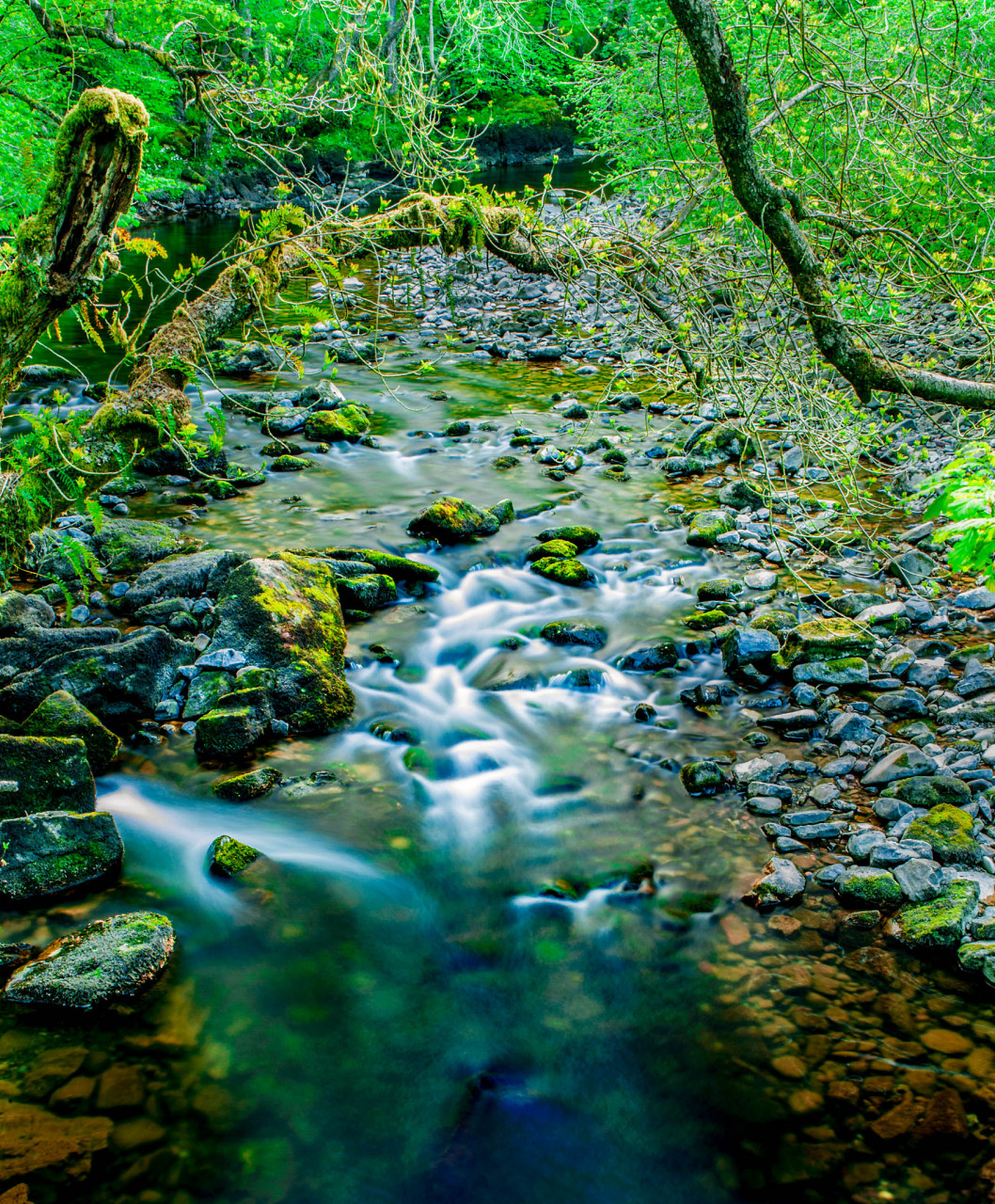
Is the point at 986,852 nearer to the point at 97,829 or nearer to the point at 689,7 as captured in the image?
the point at 97,829

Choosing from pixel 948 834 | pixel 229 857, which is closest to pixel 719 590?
pixel 948 834

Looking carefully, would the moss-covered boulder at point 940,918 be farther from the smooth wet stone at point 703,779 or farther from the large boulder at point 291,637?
the large boulder at point 291,637

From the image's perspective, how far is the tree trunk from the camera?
4152mm

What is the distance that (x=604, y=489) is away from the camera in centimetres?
866

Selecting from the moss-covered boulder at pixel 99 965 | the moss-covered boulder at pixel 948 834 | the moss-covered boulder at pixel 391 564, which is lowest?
the moss-covered boulder at pixel 99 965

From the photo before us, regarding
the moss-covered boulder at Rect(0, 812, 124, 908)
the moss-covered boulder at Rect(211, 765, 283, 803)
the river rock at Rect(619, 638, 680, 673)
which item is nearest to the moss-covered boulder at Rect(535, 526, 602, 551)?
the river rock at Rect(619, 638, 680, 673)

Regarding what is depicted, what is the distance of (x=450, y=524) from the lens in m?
7.37

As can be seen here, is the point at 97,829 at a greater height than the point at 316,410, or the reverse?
the point at 316,410

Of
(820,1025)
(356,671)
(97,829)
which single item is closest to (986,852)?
(820,1025)

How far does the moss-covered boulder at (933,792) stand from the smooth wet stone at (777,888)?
763 millimetres

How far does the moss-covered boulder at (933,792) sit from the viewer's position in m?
3.98

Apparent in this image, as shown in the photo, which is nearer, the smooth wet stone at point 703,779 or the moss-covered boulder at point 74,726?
the moss-covered boulder at point 74,726

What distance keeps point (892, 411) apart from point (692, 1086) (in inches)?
344

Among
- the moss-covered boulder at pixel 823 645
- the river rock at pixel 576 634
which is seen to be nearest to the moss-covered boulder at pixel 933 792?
the moss-covered boulder at pixel 823 645
